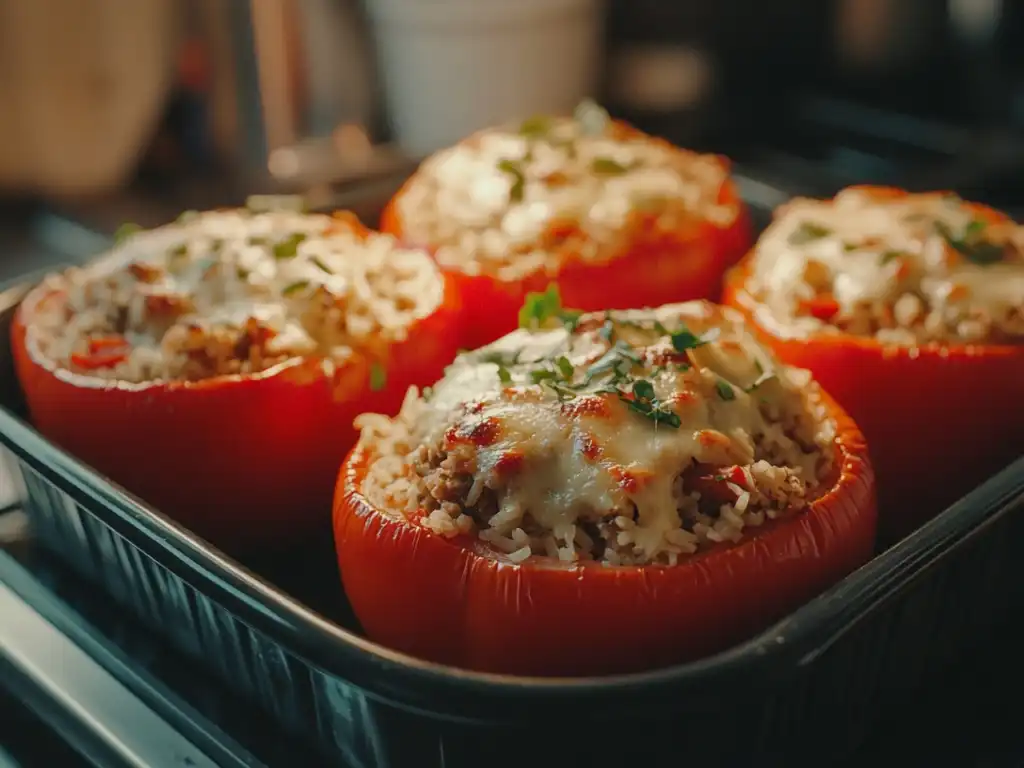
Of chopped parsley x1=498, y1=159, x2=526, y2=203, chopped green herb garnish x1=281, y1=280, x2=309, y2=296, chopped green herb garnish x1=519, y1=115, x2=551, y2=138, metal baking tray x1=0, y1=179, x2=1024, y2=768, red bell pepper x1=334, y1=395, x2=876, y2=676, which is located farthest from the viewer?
chopped green herb garnish x1=519, y1=115, x2=551, y2=138

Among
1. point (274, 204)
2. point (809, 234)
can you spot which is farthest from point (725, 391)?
point (274, 204)

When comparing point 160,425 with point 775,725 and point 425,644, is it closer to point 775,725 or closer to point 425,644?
point 425,644

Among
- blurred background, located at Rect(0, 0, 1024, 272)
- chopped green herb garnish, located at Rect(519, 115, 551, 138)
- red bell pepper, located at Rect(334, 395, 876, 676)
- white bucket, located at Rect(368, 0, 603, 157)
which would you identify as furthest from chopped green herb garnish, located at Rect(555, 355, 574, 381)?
white bucket, located at Rect(368, 0, 603, 157)

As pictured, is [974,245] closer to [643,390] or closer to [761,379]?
[761,379]

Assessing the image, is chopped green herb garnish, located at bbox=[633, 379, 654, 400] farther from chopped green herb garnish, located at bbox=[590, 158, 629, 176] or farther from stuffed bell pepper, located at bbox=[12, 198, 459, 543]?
chopped green herb garnish, located at bbox=[590, 158, 629, 176]

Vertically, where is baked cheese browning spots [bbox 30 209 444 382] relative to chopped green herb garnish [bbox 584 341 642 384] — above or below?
below

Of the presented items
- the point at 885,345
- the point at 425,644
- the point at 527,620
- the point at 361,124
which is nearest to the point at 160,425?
the point at 425,644
